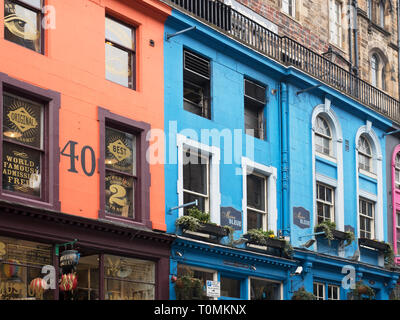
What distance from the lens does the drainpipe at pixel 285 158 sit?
26188 mm

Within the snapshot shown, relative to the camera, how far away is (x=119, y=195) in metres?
21.1

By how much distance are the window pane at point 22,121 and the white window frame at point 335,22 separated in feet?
54.5

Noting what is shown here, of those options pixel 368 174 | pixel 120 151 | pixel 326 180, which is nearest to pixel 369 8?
pixel 368 174

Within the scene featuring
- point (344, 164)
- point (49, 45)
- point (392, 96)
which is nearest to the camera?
point (49, 45)

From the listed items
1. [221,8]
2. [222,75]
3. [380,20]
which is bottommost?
A: [222,75]

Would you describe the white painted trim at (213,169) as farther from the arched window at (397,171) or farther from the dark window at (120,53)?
the arched window at (397,171)

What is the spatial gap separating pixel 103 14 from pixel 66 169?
4340mm

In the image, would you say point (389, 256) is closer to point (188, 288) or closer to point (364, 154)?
point (364, 154)

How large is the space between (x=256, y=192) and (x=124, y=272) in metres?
6.36

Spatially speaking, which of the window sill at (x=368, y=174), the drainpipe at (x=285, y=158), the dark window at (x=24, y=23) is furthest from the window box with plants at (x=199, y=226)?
the window sill at (x=368, y=174)

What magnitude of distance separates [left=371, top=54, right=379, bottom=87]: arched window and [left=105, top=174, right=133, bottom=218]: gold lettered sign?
1689 centimetres

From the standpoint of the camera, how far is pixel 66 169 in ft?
64.3
